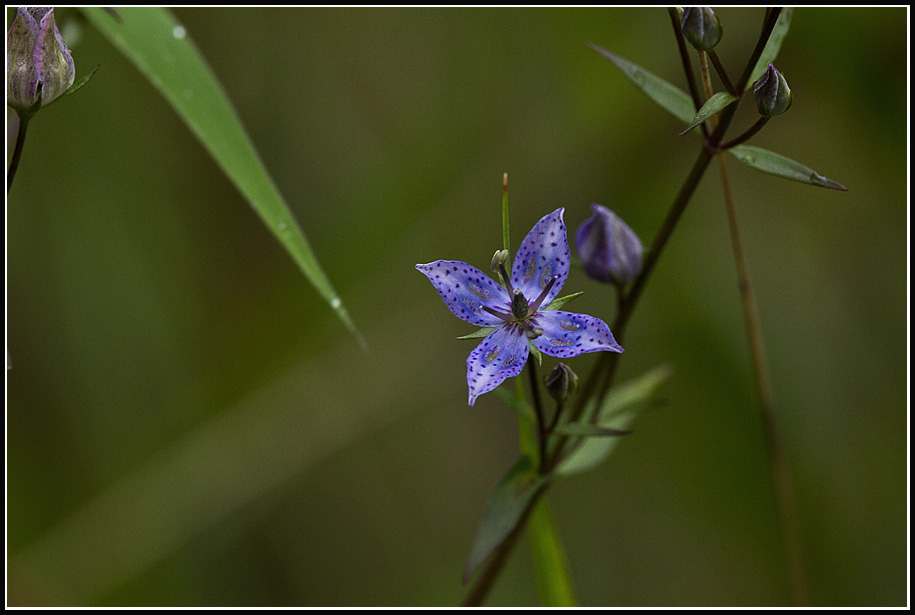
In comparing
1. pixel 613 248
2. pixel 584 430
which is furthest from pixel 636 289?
pixel 584 430

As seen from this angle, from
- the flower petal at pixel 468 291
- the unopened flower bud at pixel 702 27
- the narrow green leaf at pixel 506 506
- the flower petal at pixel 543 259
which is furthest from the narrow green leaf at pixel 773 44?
the narrow green leaf at pixel 506 506

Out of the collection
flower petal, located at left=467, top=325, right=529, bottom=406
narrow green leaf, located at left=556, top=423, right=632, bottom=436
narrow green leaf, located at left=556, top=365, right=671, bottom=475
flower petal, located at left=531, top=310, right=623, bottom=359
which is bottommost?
narrow green leaf, located at left=556, top=365, right=671, bottom=475

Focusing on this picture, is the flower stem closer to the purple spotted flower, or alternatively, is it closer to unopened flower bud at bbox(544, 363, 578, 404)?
the purple spotted flower

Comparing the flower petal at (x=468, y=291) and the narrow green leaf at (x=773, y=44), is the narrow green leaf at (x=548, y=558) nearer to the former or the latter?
the flower petal at (x=468, y=291)

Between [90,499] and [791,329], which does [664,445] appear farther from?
[90,499]

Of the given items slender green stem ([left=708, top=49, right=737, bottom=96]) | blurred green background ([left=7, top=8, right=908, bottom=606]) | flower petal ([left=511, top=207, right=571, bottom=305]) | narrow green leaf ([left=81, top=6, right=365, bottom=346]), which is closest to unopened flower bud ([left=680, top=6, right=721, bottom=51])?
slender green stem ([left=708, top=49, right=737, bottom=96])

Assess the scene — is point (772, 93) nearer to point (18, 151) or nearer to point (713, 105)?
point (713, 105)

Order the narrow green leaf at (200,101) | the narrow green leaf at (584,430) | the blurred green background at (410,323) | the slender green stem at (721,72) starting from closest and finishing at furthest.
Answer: the slender green stem at (721,72)
the narrow green leaf at (584,430)
the narrow green leaf at (200,101)
the blurred green background at (410,323)
